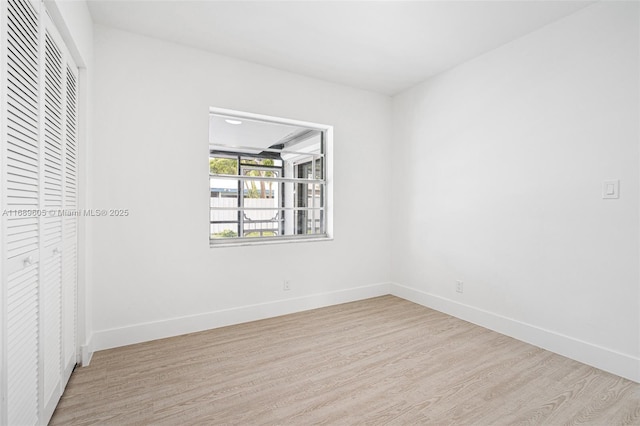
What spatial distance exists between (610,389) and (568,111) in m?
1.92

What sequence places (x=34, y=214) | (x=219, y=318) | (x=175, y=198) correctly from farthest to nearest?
(x=219, y=318) → (x=175, y=198) → (x=34, y=214)

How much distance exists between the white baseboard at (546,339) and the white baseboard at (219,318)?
92 centimetres

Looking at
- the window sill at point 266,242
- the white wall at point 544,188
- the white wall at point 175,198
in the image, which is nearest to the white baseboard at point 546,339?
the white wall at point 544,188

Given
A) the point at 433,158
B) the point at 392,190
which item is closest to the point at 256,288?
the point at 392,190

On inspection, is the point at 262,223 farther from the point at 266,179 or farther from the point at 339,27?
the point at 339,27

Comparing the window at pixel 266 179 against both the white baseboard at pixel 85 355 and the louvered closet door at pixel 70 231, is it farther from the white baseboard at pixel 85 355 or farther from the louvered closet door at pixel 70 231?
the white baseboard at pixel 85 355

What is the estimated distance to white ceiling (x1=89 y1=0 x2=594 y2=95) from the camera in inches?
92.9

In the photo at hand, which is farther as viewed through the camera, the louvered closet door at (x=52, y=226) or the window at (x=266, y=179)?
the window at (x=266, y=179)

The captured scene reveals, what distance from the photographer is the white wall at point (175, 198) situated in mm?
2611

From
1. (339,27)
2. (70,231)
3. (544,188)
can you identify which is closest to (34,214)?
(70,231)

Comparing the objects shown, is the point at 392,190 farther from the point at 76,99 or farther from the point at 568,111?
the point at 76,99

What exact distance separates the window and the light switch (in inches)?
95.0

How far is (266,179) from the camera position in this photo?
3480mm

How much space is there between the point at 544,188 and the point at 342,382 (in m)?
2.16
